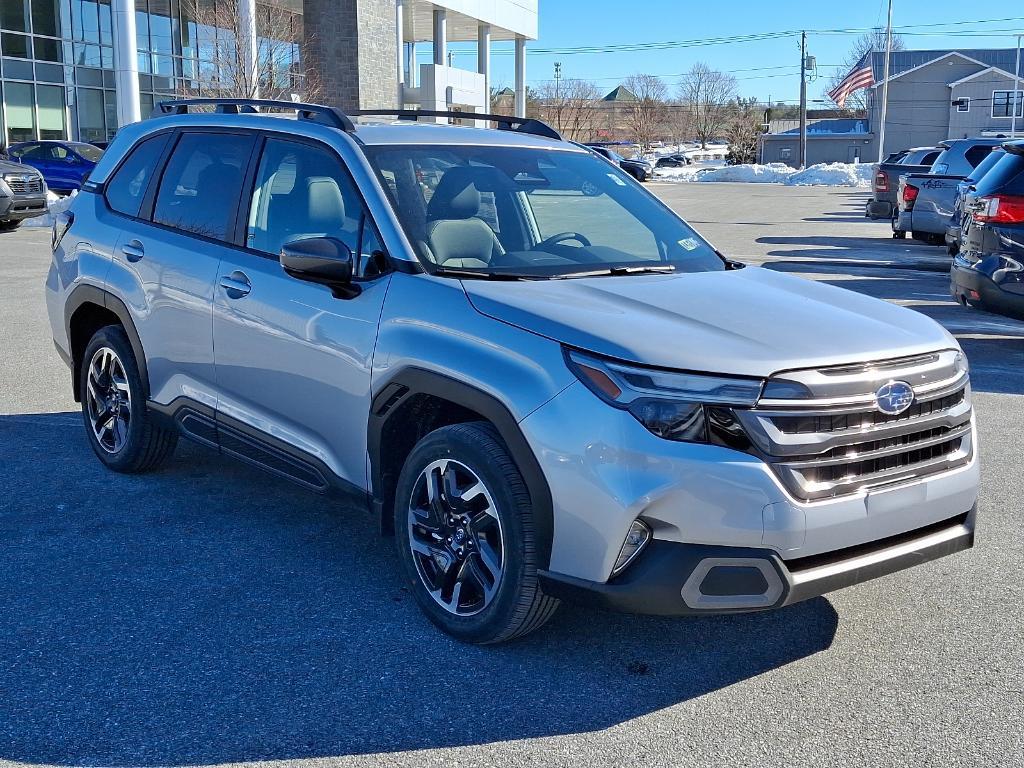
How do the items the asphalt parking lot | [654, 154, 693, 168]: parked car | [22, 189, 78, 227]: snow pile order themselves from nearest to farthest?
the asphalt parking lot < [22, 189, 78, 227]: snow pile < [654, 154, 693, 168]: parked car

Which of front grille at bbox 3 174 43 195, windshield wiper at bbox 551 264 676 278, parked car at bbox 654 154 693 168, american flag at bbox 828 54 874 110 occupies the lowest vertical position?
windshield wiper at bbox 551 264 676 278

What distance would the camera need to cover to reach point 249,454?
4.86m

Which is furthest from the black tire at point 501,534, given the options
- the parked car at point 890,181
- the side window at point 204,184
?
the parked car at point 890,181

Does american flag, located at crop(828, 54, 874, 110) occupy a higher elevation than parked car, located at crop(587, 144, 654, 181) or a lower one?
higher

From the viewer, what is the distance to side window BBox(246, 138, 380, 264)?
4.46 meters

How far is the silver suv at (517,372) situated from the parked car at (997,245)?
15.6 feet

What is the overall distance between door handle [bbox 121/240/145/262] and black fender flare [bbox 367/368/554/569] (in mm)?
1980

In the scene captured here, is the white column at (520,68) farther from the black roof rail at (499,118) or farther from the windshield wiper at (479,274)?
the windshield wiper at (479,274)

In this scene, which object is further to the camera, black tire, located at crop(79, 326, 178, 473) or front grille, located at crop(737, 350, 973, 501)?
black tire, located at crop(79, 326, 178, 473)

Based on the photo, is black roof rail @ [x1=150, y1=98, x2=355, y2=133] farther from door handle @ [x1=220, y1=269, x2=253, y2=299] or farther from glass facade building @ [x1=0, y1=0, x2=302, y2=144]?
glass facade building @ [x1=0, y1=0, x2=302, y2=144]

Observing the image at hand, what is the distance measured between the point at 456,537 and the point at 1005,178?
6981mm

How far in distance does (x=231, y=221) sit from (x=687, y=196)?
1593 inches

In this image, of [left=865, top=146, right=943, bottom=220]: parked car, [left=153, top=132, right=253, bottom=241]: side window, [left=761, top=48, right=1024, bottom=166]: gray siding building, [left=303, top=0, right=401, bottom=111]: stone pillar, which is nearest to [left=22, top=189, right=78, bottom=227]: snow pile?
[left=865, top=146, right=943, bottom=220]: parked car

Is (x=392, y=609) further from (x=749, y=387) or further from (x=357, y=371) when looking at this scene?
(x=749, y=387)
